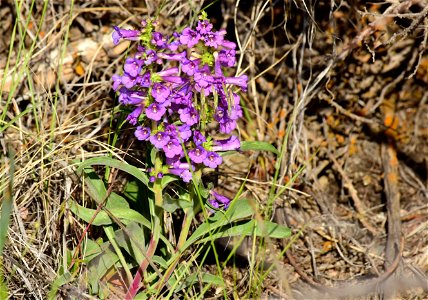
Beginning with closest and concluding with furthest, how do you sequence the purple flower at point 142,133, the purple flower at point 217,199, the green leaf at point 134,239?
the purple flower at point 142,133
the green leaf at point 134,239
the purple flower at point 217,199

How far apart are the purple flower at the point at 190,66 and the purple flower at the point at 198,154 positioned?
11.3 inches

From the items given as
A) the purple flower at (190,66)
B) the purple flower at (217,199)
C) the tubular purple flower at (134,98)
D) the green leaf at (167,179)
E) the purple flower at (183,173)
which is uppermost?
the purple flower at (190,66)

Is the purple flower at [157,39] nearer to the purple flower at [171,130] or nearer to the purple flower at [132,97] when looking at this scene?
the purple flower at [132,97]

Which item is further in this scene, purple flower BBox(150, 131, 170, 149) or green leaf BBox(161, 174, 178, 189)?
green leaf BBox(161, 174, 178, 189)

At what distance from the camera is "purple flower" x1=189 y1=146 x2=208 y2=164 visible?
8.63 feet

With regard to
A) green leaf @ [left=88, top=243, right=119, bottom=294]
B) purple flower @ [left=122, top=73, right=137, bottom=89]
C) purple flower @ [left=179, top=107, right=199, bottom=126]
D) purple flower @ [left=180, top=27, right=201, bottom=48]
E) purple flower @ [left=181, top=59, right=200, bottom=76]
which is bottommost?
green leaf @ [left=88, top=243, right=119, bottom=294]

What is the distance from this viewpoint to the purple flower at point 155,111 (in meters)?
2.53

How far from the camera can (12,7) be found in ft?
12.9

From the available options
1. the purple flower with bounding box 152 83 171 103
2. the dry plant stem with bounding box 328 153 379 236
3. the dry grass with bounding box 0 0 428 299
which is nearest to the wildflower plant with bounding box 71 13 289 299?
the purple flower with bounding box 152 83 171 103

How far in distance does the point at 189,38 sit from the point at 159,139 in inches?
15.2

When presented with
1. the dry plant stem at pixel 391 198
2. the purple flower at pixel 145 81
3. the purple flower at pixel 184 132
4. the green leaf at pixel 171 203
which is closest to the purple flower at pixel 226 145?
the purple flower at pixel 184 132

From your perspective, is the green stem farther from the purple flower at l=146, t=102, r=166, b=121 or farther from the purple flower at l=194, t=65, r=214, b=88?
the purple flower at l=194, t=65, r=214, b=88

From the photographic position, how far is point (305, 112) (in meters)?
4.07

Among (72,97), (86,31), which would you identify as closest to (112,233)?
(72,97)
